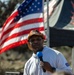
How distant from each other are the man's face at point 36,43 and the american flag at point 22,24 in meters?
3.22

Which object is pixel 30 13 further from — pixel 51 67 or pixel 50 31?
pixel 51 67

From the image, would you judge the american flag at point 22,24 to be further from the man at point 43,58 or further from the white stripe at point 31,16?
the man at point 43,58

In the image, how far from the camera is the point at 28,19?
7613mm

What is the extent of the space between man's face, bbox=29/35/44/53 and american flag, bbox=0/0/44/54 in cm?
322

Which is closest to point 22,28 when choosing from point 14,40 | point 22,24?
point 22,24

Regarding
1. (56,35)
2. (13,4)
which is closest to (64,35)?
(56,35)

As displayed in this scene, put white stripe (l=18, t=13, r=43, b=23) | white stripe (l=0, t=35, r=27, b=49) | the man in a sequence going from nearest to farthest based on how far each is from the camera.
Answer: the man < white stripe (l=0, t=35, r=27, b=49) < white stripe (l=18, t=13, r=43, b=23)

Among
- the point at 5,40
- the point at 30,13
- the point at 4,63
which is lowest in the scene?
the point at 4,63

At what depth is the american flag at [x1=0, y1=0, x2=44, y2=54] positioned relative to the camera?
24.4ft

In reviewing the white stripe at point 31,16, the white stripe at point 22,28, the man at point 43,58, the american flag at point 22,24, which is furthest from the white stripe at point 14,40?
the man at point 43,58

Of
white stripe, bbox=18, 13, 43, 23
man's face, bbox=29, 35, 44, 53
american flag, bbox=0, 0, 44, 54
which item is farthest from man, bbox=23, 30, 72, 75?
white stripe, bbox=18, 13, 43, 23

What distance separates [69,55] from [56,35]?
641 inches

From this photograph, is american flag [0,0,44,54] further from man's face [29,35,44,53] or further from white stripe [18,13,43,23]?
man's face [29,35,44,53]

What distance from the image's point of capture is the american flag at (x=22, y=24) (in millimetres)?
7430
